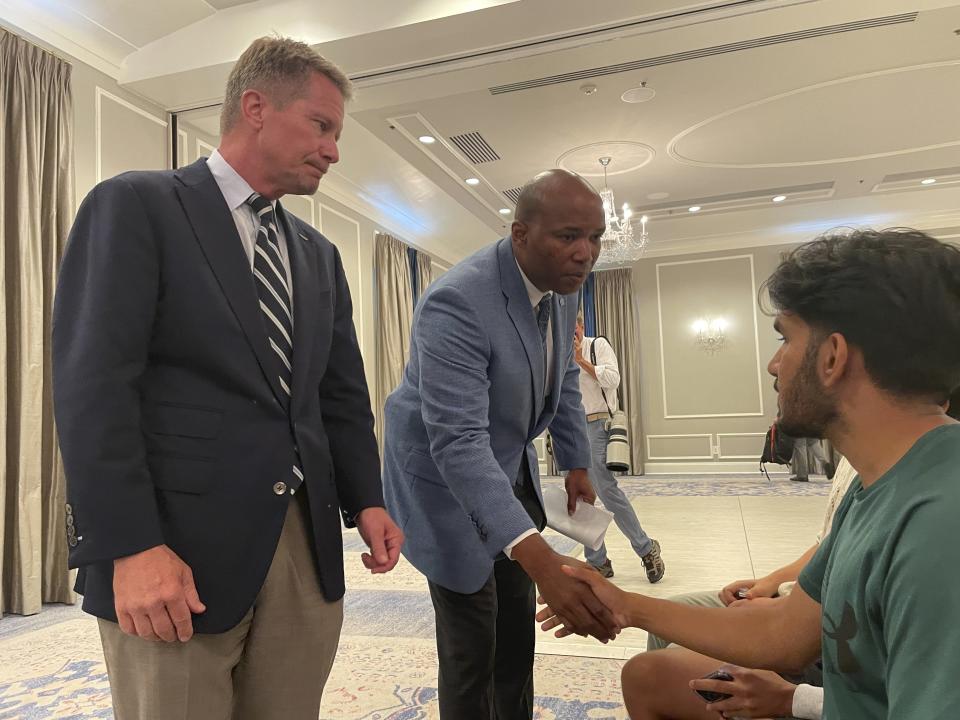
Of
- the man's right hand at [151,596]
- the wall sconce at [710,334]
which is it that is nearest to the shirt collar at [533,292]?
the man's right hand at [151,596]

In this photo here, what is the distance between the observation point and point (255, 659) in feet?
3.42

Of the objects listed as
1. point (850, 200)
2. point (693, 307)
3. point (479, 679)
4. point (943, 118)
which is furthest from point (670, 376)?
point (479, 679)

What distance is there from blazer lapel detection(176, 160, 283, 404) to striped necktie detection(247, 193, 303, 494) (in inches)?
1.1

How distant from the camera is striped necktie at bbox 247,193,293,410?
1088 mm

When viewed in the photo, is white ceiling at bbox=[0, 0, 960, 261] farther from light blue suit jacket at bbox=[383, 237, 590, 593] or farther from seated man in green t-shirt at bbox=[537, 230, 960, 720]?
seated man in green t-shirt at bbox=[537, 230, 960, 720]

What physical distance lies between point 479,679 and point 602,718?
0.90 m

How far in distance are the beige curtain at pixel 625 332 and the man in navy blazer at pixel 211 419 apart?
9.29 meters

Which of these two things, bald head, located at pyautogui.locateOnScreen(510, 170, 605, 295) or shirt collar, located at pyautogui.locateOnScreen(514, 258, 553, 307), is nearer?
bald head, located at pyautogui.locateOnScreen(510, 170, 605, 295)

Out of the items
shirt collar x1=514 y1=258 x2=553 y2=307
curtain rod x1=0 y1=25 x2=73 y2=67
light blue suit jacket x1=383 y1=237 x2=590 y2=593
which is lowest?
light blue suit jacket x1=383 y1=237 x2=590 y2=593

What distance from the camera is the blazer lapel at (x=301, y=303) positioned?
43.6 inches

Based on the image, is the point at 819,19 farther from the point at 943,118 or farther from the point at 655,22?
the point at 943,118

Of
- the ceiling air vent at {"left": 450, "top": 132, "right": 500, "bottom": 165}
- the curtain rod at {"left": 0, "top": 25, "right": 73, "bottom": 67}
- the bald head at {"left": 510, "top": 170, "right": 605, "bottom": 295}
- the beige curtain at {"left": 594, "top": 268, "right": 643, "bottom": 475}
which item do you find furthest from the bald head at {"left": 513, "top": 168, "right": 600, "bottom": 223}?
the beige curtain at {"left": 594, "top": 268, "right": 643, "bottom": 475}

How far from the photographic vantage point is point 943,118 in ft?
20.0

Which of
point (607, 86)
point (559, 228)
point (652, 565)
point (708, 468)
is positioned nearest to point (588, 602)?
point (559, 228)
